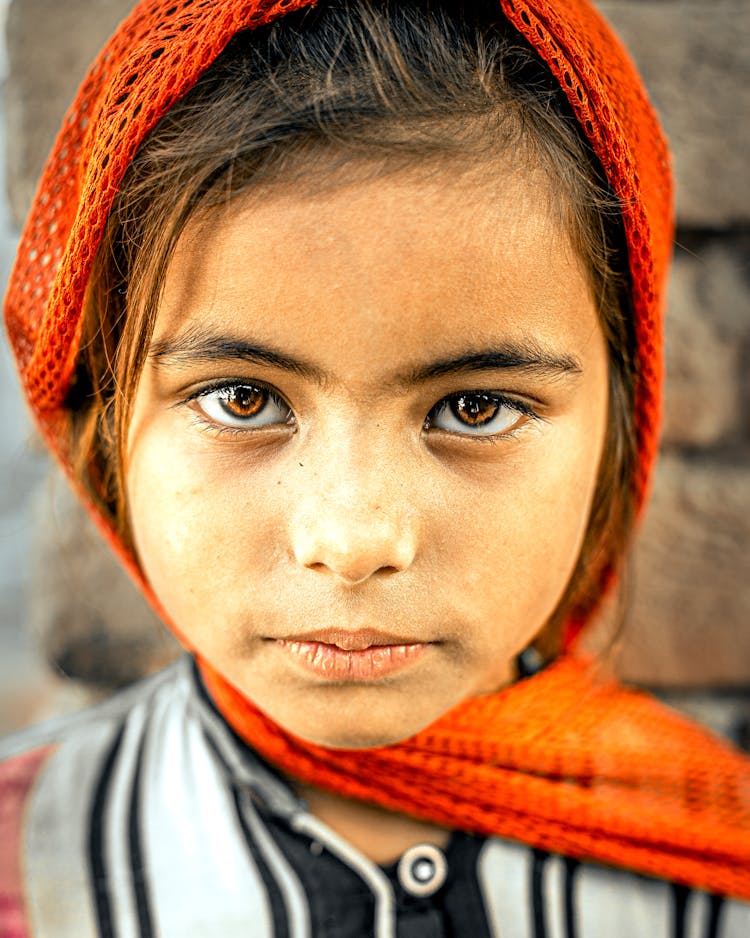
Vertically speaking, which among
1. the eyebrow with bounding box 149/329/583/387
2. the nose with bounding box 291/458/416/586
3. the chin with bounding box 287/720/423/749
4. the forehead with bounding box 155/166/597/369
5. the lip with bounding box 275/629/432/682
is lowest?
the chin with bounding box 287/720/423/749

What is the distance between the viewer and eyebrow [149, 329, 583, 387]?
2.22 feet

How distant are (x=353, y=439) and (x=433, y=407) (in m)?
0.08

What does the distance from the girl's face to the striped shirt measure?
0.17 meters

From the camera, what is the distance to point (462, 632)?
72cm

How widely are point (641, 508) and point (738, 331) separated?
387 millimetres

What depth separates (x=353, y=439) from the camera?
2.22ft

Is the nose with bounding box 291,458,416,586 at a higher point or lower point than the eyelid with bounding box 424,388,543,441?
lower

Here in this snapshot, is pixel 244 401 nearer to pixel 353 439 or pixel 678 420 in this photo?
pixel 353 439

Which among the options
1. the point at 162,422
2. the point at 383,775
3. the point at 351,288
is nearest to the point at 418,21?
the point at 351,288

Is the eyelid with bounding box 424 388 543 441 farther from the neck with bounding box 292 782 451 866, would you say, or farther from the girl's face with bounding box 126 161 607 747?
the neck with bounding box 292 782 451 866

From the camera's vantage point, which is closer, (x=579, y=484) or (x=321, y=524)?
(x=321, y=524)

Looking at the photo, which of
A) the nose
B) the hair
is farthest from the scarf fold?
the hair

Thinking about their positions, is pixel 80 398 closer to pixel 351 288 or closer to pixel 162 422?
pixel 162 422

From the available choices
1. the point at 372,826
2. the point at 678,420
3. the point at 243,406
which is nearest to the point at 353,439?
the point at 243,406
